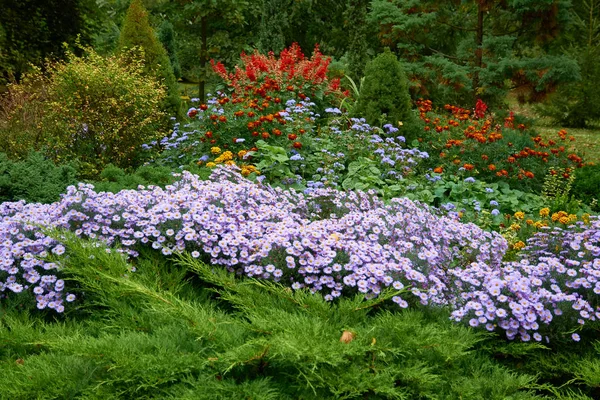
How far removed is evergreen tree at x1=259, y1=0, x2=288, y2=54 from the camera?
1409 centimetres

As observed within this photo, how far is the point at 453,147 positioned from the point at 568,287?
14.2 ft

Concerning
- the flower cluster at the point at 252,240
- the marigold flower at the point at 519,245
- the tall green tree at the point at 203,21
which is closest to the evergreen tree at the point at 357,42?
the tall green tree at the point at 203,21

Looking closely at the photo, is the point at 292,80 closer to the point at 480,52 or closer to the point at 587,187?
the point at 587,187

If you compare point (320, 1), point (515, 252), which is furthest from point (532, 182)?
point (320, 1)

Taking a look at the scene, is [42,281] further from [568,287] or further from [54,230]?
[568,287]

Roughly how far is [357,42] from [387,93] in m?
6.03

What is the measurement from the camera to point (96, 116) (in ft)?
21.5

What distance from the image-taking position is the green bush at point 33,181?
13.8 ft

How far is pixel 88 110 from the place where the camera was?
21.4ft

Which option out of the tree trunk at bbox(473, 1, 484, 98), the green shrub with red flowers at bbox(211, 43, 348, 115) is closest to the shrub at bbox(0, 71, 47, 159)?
the green shrub with red flowers at bbox(211, 43, 348, 115)

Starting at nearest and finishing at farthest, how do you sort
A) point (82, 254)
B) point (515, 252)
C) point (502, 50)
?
point (82, 254) → point (515, 252) → point (502, 50)

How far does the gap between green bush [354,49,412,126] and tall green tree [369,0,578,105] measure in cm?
351

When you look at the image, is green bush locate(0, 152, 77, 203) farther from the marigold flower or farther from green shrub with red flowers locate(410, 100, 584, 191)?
green shrub with red flowers locate(410, 100, 584, 191)

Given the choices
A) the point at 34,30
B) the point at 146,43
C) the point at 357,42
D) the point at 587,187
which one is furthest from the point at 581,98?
the point at 34,30
